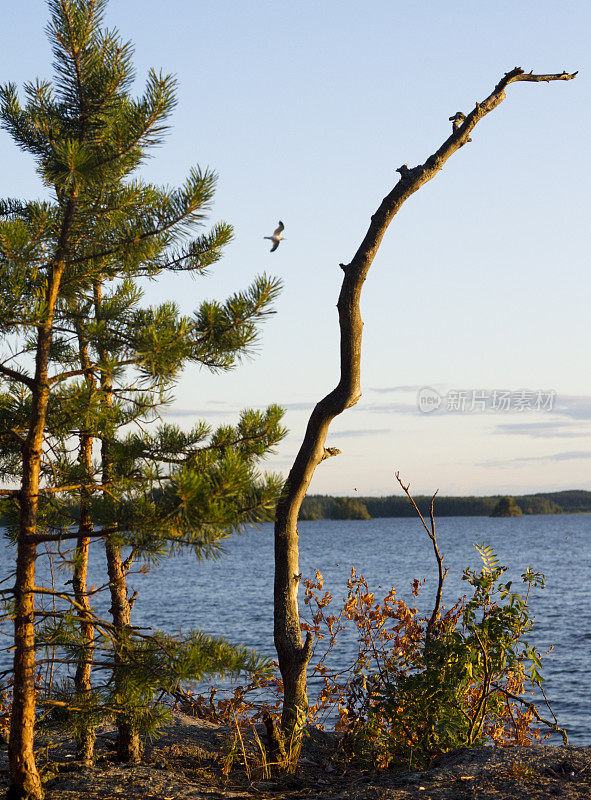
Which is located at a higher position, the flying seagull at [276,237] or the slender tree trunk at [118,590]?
the flying seagull at [276,237]

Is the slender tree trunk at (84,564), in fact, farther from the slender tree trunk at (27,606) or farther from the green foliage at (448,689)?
the green foliage at (448,689)

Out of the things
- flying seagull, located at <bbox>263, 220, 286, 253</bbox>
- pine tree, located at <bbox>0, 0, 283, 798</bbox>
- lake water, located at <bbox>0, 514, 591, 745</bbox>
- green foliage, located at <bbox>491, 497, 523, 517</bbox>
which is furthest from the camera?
green foliage, located at <bbox>491, 497, 523, 517</bbox>

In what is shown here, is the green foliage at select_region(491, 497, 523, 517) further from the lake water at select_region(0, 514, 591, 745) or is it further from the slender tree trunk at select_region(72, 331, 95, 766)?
the slender tree trunk at select_region(72, 331, 95, 766)

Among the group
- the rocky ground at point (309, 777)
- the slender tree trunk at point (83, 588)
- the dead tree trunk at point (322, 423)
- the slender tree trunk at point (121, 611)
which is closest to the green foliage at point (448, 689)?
the rocky ground at point (309, 777)

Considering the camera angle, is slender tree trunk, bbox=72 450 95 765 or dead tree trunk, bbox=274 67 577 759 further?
dead tree trunk, bbox=274 67 577 759

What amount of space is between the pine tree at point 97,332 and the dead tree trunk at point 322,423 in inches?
55.8

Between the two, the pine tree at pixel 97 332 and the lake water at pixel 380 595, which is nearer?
the pine tree at pixel 97 332

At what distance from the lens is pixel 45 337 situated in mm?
5691

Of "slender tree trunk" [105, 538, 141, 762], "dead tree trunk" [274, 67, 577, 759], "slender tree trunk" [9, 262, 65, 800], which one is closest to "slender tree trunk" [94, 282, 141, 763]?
"slender tree trunk" [105, 538, 141, 762]

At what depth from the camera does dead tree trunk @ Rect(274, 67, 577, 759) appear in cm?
697

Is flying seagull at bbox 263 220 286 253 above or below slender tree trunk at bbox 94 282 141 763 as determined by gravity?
above

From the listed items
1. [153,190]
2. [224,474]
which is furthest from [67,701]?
[153,190]

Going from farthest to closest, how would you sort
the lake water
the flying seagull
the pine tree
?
the lake water → the flying seagull → the pine tree

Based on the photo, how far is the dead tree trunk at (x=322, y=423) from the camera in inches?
275
